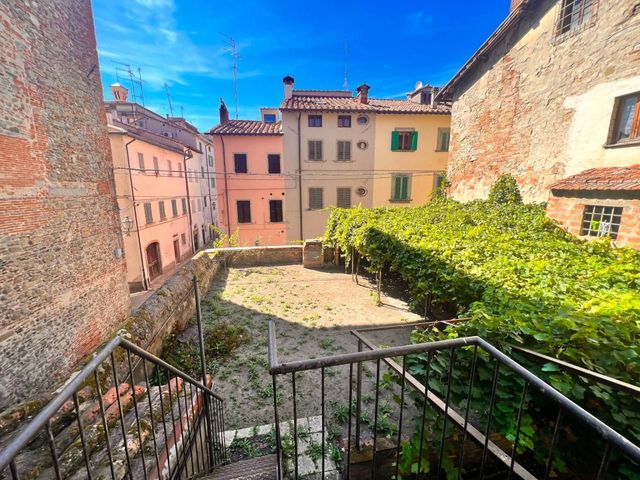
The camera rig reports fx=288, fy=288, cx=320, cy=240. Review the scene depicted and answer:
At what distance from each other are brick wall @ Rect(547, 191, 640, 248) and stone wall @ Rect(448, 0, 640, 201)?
935 mm

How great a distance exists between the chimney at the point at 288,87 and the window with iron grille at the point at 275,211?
7143mm

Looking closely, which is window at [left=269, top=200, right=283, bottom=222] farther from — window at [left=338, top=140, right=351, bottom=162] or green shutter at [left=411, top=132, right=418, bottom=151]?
green shutter at [left=411, top=132, right=418, bottom=151]

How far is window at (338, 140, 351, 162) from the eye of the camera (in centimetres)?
1820

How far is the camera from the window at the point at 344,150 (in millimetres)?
18203

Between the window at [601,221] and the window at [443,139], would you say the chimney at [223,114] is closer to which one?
the window at [443,139]

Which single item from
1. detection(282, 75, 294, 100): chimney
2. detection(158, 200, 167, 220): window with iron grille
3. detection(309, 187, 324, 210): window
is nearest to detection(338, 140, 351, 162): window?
detection(309, 187, 324, 210): window

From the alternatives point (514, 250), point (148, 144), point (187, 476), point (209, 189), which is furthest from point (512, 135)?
point (209, 189)

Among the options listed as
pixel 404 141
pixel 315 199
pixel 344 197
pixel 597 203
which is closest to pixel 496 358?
pixel 597 203

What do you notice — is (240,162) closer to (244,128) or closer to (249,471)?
(244,128)

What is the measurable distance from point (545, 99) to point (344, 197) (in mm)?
11376

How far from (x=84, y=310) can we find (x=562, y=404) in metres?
9.97

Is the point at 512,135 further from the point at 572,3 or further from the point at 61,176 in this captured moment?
the point at 61,176

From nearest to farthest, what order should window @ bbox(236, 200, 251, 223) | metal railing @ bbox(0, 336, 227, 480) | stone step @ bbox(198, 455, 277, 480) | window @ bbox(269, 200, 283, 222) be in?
metal railing @ bbox(0, 336, 227, 480) < stone step @ bbox(198, 455, 277, 480) < window @ bbox(236, 200, 251, 223) < window @ bbox(269, 200, 283, 222)

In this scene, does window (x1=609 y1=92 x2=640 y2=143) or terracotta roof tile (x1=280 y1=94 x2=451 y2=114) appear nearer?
window (x1=609 y1=92 x2=640 y2=143)
